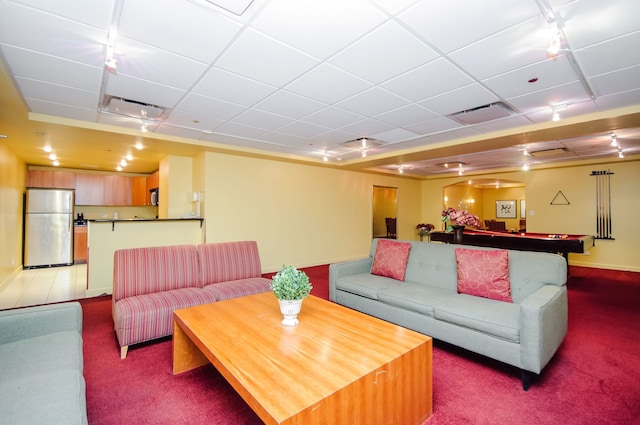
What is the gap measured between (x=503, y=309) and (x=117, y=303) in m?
3.45

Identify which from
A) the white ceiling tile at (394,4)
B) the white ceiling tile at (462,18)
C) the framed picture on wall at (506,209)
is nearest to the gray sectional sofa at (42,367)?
the white ceiling tile at (394,4)

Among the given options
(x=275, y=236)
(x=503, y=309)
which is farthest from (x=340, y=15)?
(x=275, y=236)

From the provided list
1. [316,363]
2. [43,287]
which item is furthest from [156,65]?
[43,287]

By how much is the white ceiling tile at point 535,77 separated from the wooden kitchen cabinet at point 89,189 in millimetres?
8658

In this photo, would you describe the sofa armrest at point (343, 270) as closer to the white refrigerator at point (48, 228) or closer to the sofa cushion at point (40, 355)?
the sofa cushion at point (40, 355)

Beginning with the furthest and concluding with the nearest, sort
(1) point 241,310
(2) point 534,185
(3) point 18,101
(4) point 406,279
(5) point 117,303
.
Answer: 1. (2) point 534,185
2. (4) point 406,279
3. (3) point 18,101
4. (5) point 117,303
5. (1) point 241,310

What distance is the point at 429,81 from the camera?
279 centimetres

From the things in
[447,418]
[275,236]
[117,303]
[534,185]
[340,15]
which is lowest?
[447,418]

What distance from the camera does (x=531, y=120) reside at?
392cm

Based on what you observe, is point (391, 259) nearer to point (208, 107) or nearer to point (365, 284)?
point (365, 284)

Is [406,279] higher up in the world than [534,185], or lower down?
lower down

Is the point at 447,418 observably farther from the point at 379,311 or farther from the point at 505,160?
the point at 505,160

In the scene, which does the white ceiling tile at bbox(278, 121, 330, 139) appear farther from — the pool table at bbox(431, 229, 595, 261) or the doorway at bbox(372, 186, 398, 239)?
the doorway at bbox(372, 186, 398, 239)

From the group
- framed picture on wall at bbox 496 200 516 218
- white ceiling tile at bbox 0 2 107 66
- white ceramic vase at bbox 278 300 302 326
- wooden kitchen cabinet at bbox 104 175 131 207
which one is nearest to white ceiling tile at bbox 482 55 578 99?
white ceramic vase at bbox 278 300 302 326
